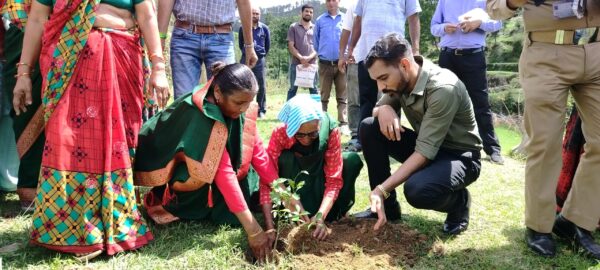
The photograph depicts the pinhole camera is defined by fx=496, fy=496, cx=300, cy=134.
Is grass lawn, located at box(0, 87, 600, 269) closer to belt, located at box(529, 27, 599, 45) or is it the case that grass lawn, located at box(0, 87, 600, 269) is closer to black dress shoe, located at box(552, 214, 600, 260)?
black dress shoe, located at box(552, 214, 600, 260)

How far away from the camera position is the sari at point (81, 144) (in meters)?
2.52

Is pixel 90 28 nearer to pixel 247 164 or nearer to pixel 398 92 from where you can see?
pixel 247 164

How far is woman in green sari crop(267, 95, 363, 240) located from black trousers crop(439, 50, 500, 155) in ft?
6.92

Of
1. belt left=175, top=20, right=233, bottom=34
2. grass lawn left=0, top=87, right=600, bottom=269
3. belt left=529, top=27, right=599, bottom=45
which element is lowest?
grass lawn left=0, top=87, right=600, bottom=269

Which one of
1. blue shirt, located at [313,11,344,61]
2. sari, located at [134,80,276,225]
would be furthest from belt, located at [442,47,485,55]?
blue shirt, located at [313,11,344,61]

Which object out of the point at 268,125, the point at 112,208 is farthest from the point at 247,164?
the point at 268,125

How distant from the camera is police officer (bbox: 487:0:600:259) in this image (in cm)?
258

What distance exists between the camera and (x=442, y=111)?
275 cm

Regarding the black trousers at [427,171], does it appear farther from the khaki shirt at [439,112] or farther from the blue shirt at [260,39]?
the blue shirt at [260,39]

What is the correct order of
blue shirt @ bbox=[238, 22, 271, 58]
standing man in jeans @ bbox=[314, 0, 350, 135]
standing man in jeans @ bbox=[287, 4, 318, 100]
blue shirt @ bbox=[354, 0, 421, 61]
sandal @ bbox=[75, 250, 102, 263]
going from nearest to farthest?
sandal @ bbox=[75, 250, 102, 263] → blue shirt @ bbox=[354, 0, 421, 61] → standing man in jeans @ bbox=[314, 0, 350, 135] → blue shirt @ bbox=[238, 22, 271, 58] → standing man in jeans @ bbox=[287, 4, 318, 100]

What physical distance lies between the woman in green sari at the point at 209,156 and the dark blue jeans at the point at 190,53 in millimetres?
686

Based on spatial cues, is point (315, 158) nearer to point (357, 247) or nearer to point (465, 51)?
point (357, 247)

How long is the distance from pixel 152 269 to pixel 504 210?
248 centimetres

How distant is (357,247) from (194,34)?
188cm
